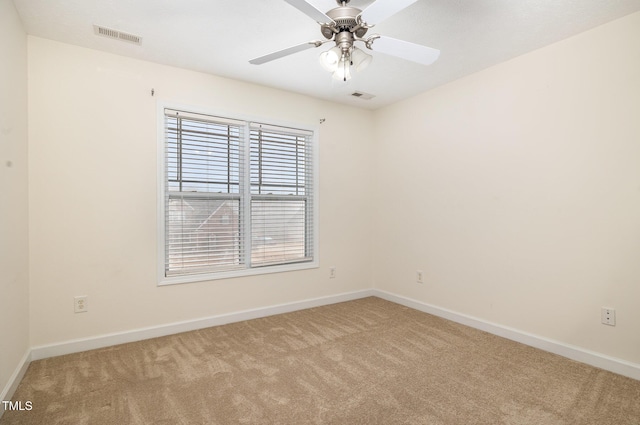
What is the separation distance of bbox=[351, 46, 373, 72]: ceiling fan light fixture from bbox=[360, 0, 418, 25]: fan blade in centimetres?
38

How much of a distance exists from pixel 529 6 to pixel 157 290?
370cm

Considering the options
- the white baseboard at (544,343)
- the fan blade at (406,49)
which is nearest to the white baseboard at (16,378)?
the fan blade at (406,49)

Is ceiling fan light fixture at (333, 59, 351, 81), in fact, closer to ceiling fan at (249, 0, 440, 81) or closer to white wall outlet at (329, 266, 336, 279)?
ceiling fan at (249, 0, 440, 81)

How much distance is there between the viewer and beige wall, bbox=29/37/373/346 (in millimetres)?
2623

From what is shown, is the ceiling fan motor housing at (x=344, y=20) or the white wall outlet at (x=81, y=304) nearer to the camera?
the ceiling fan motor housing at (x=344, y=20)

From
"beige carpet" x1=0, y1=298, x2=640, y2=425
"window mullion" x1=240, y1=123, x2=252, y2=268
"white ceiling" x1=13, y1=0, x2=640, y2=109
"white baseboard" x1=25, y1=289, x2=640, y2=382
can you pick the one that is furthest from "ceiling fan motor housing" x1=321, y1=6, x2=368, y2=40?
"white baseboard" x1=25, y1=289, x2=640, y2=382

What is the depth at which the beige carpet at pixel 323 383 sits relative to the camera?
1.90 m

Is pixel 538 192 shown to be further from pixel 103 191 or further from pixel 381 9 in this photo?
pixel 103 191

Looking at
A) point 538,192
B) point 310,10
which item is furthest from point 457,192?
point 310,10

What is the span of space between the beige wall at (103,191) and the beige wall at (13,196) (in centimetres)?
14

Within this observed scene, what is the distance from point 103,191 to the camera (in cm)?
285

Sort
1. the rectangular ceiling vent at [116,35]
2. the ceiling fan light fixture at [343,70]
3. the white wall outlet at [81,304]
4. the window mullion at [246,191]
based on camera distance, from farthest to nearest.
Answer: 1. the window mullion at [246,191]
2. the white wall outlet at [81,304]
3. the rectangular ceiling vent at [116,35]
4. the ceiling fan light fixture at [343,70]

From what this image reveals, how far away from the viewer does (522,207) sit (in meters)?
2.93

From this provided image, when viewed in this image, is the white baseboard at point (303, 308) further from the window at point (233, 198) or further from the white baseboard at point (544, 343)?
the window at point (233, 198)
